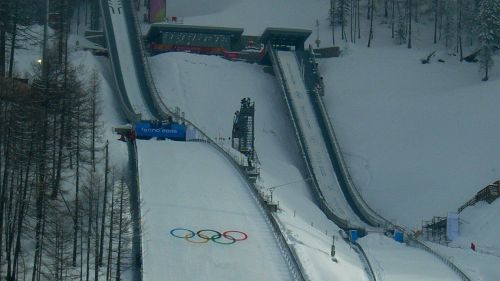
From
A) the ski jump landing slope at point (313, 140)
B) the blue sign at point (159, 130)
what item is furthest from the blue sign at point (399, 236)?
the blue sign at point (159, 130)

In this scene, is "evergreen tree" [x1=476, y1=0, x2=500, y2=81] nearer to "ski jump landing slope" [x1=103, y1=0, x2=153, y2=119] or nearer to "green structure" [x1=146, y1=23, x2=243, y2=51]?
"green structure" [x1=146, y1=23, x2=243, y2=51]

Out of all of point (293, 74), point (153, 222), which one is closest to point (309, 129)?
point (293, 74)

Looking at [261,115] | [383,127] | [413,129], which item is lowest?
[413,129]

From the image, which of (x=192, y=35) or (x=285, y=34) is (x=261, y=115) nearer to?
(x=285, y=34)

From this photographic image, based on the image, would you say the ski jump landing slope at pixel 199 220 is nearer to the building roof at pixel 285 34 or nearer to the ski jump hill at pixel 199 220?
the ski jump hill at pixel 199 220

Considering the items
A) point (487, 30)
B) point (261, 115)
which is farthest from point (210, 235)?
point (487, 30)

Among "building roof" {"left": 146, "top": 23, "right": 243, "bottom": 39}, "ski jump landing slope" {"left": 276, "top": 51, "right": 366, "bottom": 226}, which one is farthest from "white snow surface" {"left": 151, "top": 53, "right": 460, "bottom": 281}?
"building roof" {"left": 146, "top": 23, "right": 243, "bottom": 39}
